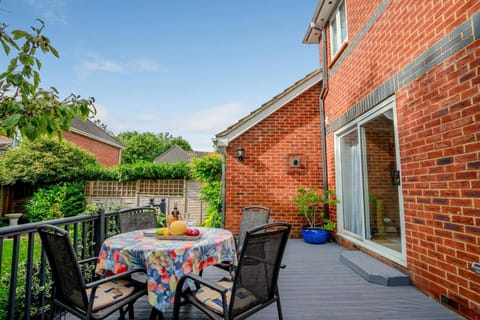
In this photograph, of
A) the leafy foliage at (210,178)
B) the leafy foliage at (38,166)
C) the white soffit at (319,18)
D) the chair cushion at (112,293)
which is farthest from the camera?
the leafy foliage at (38,166)

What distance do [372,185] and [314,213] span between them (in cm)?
165

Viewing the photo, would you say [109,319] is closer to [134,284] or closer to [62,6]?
[134,284]

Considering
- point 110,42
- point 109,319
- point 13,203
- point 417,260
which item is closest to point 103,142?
point 13,203

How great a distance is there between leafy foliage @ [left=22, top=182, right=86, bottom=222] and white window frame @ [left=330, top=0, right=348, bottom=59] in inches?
414

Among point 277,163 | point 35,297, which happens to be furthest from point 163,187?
point 35,297

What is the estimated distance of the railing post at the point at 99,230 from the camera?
3062 millimetres

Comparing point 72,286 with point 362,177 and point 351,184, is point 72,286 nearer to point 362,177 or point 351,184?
point 362,177

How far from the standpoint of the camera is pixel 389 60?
10.7 feet

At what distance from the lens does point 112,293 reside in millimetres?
1930

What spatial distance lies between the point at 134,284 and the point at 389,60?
4064 mm

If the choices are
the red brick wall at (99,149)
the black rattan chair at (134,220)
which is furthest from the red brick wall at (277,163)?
the red brick wall at (99,149)

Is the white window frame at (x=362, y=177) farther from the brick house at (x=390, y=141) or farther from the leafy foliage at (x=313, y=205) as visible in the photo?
the leafy foliage at (x=313, y=205)

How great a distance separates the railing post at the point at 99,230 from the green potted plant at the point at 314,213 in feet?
12.1

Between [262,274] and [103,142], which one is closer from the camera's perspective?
[262,274]
